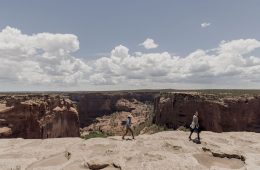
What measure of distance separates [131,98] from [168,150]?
485ft

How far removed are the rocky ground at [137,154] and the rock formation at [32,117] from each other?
31.9 m

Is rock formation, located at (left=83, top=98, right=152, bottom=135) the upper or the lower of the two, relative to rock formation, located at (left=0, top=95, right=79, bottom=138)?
lower

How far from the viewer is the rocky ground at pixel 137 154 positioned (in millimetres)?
14852

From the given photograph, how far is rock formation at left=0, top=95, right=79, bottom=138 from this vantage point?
2046 inches

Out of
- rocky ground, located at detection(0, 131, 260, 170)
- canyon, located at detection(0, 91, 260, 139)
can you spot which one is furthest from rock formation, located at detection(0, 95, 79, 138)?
rocky ground, located at detection(0, 131, 260, 170)

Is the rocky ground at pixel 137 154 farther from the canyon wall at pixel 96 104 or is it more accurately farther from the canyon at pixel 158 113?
the canyon wall at pixel 96 104

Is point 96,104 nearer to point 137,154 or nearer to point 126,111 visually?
point 126,111

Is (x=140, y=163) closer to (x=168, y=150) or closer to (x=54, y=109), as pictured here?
(x=168, y=150)

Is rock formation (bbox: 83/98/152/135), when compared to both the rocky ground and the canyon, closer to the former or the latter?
the canyon

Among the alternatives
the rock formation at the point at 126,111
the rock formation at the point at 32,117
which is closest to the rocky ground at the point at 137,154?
Answer: the rock formation at the point at 32,117

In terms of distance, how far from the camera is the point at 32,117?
5669cm

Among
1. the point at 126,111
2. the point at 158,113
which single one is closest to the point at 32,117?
the point at 158,113

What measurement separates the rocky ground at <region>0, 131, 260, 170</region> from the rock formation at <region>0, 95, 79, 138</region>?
1256 inches

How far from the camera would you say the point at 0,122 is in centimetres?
5056
